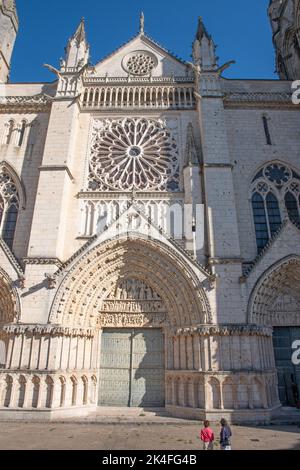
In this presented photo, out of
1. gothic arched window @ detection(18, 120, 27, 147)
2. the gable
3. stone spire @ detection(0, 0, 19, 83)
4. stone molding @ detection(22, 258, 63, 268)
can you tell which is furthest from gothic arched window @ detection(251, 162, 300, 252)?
stone spire @ detection(0, 0, 19, 83)

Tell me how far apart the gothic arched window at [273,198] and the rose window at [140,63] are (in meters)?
9.21

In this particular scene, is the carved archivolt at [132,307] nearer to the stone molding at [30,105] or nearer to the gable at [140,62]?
the stone molding at [30,105]

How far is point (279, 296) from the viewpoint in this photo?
12.4m

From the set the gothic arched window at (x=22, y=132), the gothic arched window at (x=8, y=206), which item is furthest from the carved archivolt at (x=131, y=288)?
the gothic arched window at (x=22, y=132)

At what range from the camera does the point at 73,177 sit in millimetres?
14648

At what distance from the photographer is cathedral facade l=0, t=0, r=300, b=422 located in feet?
35.4

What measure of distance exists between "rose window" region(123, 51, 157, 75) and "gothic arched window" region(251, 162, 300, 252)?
9.21 metres

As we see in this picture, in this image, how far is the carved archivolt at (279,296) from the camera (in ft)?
37.8

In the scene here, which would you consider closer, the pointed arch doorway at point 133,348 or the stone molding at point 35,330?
the stone molding at point 35,330

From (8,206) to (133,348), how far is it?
8.69 metres

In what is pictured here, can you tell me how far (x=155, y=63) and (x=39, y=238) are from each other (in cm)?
1274

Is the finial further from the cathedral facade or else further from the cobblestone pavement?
the cobblestone pavement
